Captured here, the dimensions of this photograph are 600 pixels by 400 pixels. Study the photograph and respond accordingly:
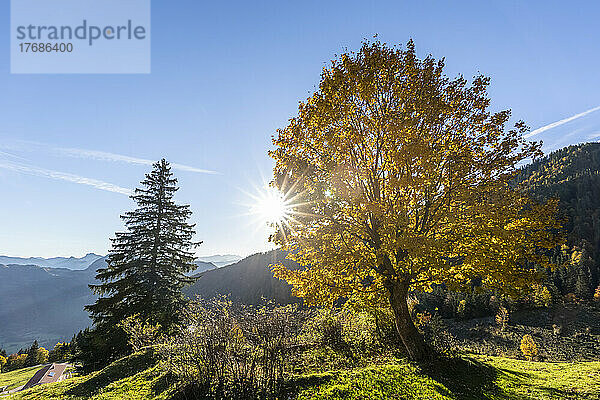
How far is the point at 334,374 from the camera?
28.2ft

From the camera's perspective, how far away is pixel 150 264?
20.5 meters

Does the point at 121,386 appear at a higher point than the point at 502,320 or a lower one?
higher

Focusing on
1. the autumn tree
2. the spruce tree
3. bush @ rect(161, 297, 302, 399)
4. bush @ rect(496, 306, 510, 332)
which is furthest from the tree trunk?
bush @ rect(496, 306, 510, 332)

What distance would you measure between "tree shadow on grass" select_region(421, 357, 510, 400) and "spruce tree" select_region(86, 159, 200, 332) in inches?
628

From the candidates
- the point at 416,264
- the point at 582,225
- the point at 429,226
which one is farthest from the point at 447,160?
the point at 582,225

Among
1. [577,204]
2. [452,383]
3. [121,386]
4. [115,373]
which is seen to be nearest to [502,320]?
[452,383]

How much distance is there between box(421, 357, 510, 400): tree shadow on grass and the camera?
7.55 metres

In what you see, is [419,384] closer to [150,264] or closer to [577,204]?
[150,264]

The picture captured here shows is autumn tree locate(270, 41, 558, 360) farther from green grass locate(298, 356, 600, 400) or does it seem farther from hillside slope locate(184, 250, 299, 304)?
hillside slope locate(184, 250, 299, 304)

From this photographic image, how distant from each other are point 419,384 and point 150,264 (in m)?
18.4

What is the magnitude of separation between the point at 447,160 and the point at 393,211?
7.21ft

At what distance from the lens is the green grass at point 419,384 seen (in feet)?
24.0

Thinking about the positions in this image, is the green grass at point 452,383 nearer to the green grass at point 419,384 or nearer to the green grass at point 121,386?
the green grass at point 419,384

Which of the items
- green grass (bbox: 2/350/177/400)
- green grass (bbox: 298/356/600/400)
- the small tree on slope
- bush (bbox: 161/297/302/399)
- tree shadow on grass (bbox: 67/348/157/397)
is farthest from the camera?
the small tree on slope
